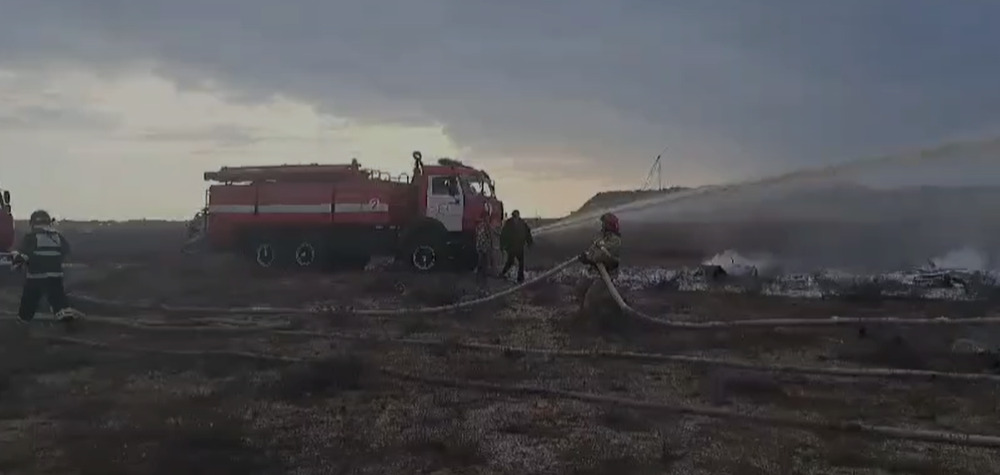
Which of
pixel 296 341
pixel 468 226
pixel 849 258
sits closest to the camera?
pixel 296 341

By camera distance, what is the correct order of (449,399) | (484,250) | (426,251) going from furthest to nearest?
(426,251), (484,250), (449,399)

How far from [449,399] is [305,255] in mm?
18591

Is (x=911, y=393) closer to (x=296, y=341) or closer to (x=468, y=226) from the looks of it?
(x=296, y=341)

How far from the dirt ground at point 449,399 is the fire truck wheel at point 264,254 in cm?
1131

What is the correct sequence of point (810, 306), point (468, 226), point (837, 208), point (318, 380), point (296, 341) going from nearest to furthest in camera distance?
point (318, 380)
point (296, 341)
point (810, 306)
point (468, 226)
point (837, 208)

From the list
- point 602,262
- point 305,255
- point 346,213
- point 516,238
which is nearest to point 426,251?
point 346,213

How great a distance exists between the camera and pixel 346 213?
2608 cm

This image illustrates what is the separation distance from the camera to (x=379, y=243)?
→ 25.8m

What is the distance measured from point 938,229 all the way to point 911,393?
25440 mm

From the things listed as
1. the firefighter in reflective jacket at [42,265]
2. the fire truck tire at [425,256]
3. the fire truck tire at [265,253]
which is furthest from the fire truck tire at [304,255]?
the firefighter in reflective jacket at [42,265]

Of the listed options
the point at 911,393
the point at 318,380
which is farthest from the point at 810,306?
the point at 318,380

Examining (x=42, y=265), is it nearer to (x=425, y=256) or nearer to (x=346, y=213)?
(x=425, y=256)

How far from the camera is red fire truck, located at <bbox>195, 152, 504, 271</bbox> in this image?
81.4 ft

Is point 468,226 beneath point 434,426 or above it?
above
